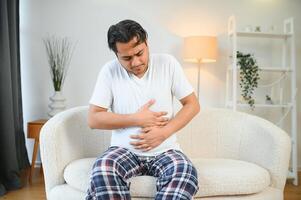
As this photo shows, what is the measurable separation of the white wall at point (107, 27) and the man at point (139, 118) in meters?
1.56

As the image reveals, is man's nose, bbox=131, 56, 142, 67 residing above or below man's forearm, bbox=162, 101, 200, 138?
above

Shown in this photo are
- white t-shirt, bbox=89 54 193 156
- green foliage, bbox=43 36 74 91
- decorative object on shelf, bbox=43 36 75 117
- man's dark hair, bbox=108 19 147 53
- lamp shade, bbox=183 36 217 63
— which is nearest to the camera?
man's dark hair, bbox=108 19 147 53

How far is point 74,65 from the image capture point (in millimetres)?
→ 2973

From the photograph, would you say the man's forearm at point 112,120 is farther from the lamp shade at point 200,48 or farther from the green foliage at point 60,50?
the green foliage at point 60,50

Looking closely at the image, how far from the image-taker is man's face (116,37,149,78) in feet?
4.24

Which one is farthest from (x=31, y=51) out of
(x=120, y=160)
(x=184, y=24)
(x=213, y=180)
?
(x=213, y=180)

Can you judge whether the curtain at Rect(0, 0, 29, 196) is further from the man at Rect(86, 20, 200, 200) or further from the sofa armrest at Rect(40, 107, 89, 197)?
the man at Rect(86, 20, 200, 200)

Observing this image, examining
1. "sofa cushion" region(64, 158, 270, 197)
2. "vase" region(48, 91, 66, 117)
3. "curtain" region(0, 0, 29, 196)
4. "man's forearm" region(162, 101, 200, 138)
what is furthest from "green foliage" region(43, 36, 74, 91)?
"man's forearm" region(162, 101, 200, 138)

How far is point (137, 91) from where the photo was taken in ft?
4.63

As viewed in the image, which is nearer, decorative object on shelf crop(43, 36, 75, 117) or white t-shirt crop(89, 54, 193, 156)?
white t-shirt crop(89, 54, 193, 156)

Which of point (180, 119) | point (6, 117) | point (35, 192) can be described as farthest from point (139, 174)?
point (6, 117)

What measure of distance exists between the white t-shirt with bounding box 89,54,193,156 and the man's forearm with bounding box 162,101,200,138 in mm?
47

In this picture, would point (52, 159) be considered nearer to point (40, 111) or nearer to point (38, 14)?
point (40, 111)

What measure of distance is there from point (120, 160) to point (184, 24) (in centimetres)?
204
